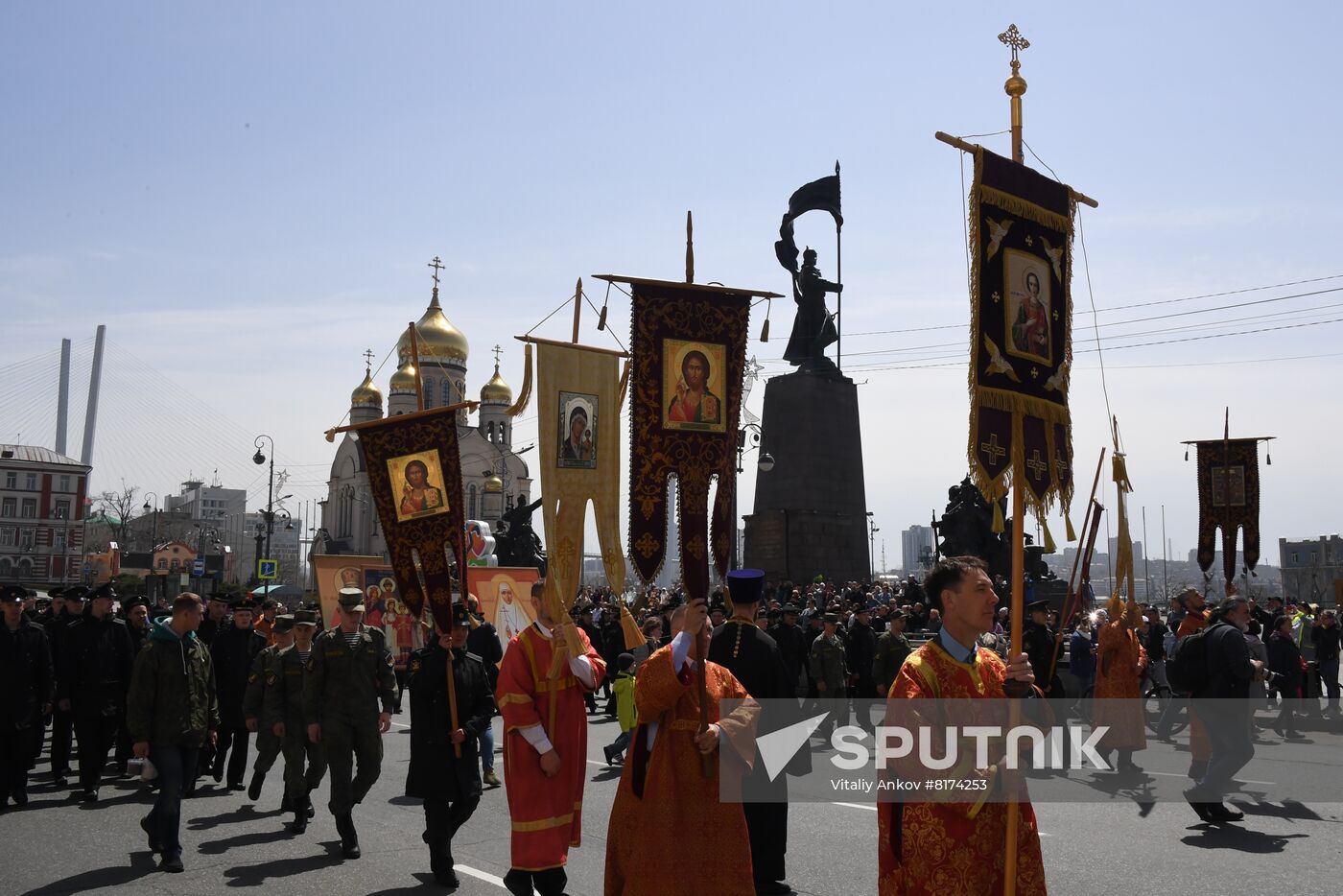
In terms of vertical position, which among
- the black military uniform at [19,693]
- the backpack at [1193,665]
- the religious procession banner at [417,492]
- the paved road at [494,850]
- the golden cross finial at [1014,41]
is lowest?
the paved road at [494,850]

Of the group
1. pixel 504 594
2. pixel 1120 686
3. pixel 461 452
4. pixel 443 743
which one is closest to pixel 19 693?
pixel 443 743

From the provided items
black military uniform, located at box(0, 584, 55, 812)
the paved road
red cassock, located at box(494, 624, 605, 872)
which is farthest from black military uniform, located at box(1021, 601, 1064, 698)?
black military uniform, located at box(0, 584, 55, 812)

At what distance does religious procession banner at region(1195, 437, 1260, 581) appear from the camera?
18.8 m

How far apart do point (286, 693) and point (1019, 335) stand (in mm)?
6679

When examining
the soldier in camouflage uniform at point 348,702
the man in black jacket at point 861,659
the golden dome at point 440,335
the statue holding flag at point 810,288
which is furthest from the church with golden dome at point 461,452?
the soldier in camouflage uniform at point 348,702

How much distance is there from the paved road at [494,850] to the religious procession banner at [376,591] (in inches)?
382

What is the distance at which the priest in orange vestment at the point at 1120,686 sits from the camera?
11.9 m

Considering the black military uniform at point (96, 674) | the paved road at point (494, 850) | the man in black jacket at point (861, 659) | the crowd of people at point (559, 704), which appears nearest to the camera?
the crowd of people at point (559, 704)

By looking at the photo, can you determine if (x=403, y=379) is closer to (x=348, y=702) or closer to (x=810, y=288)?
(x=810, y=288)

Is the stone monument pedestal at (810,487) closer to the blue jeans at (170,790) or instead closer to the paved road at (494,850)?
the paved road at (494,850)

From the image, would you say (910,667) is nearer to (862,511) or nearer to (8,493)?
(862,511)

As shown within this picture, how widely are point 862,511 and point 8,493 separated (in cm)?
7925

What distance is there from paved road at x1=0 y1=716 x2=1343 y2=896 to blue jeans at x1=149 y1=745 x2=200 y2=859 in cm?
22

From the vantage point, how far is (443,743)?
7562 mm
